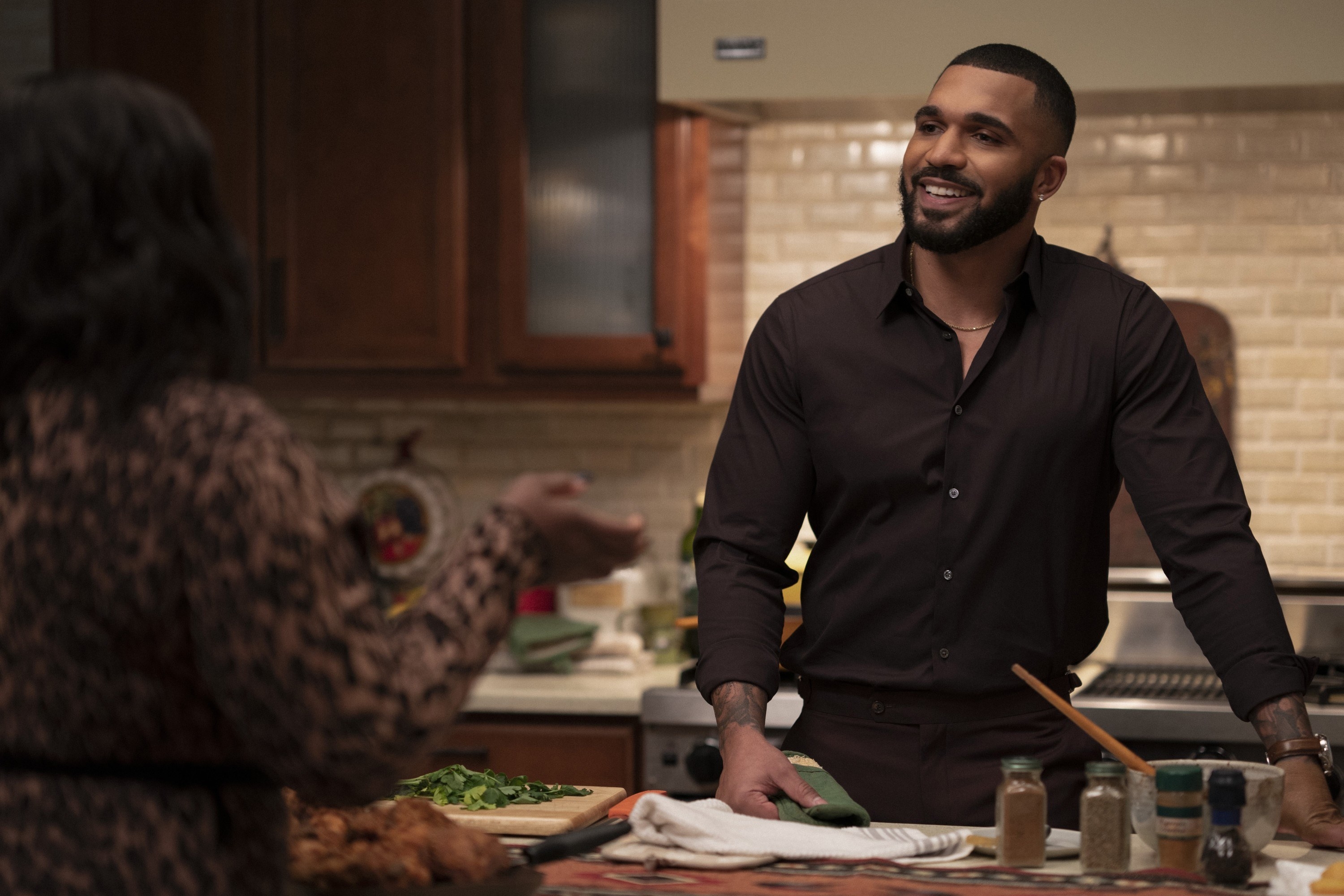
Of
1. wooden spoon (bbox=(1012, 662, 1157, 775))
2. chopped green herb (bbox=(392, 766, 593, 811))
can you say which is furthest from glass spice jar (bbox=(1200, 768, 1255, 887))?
chopped green herb (bbox=(392, 766, 593, 811))

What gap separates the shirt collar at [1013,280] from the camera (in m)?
2.17

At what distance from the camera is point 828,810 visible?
168 cm

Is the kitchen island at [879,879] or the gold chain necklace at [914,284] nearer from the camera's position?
the kitchen island at [879,879]

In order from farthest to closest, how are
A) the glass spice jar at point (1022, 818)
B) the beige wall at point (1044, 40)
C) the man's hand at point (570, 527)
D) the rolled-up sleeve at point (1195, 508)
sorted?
1. the beige wall at point (1044, 40)
2. the rolled-up sleeve at point (1195, 508)
3. the glass spice jar at point (1022, 818)
4. the man's hand at point (570, 527)

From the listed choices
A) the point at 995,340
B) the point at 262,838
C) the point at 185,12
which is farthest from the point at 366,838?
the point at 185,12

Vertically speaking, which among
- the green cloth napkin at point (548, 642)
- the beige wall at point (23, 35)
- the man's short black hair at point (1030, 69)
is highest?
the beige wall at point (23, 35)

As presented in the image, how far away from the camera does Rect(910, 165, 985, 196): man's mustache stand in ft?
7.01

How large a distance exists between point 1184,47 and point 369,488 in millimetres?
2214

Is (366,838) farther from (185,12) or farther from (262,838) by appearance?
(185,12)

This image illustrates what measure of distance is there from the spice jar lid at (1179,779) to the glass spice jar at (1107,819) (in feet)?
0.12

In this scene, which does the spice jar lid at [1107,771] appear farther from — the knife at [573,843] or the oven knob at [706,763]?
the oven knob at [706,763]

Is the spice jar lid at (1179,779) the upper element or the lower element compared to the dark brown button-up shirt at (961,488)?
lower

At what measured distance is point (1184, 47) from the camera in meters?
3.00

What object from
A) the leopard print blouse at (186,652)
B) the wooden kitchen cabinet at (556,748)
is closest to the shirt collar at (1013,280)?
the leopard print blouse at (186,652)
